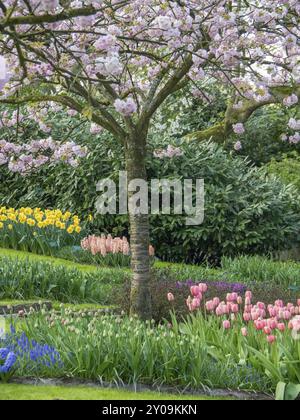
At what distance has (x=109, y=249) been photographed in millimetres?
12008

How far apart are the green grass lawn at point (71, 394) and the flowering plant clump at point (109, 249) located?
6449mm

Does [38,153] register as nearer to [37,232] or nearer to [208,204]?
[37,232]

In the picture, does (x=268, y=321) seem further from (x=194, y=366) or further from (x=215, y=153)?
(x=215, y=153)

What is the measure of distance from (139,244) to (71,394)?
274 centimetres

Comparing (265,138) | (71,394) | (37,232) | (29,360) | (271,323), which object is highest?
(265,138)

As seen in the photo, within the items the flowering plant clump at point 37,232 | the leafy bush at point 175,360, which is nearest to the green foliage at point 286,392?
the leafy bush at point 175,360

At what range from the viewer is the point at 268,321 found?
224 inches

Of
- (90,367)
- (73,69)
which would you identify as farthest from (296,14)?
(90,367)

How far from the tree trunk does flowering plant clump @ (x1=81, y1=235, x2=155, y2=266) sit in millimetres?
3985

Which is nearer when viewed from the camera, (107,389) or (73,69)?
(107,389)

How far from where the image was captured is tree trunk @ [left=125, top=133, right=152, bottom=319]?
25.5ft

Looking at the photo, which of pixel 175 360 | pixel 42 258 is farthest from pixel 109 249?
pixel 175 360

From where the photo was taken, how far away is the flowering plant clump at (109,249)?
1186 centimetres

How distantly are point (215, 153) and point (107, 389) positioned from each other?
942cm
